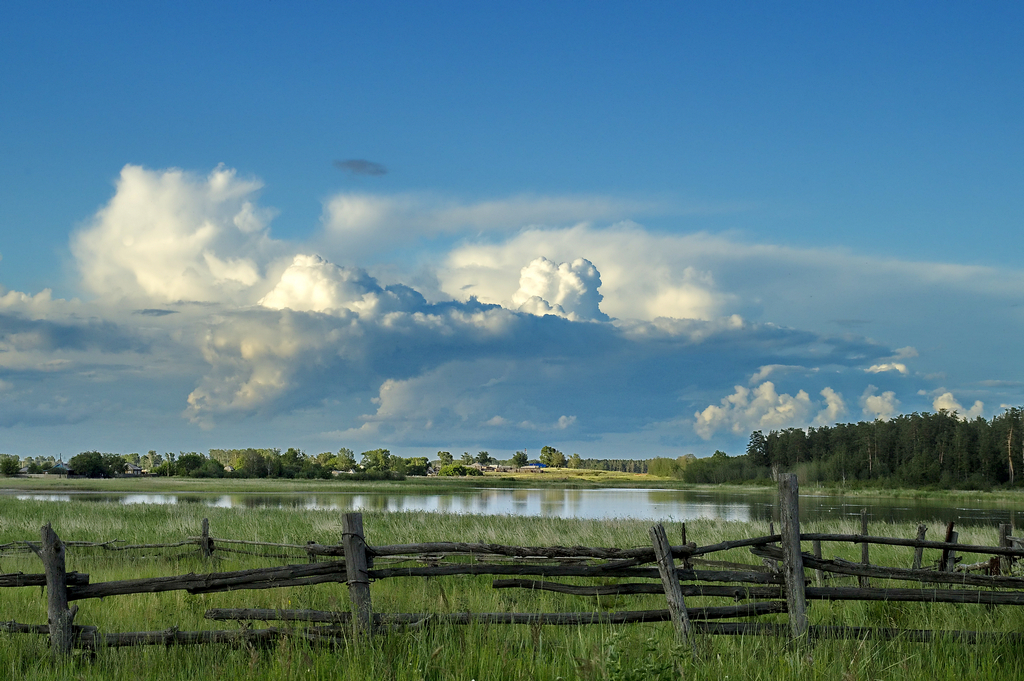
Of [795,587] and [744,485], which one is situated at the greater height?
[795,587]

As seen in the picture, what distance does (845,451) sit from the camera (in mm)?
101438

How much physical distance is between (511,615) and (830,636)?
2.82 meters

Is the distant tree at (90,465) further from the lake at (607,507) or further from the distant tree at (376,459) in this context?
the lake at (607,507)

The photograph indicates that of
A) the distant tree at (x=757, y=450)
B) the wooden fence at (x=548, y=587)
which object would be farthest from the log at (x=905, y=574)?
the distant tree at (x=757, y=450)

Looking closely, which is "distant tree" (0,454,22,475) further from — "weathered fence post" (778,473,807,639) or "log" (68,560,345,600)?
"weathered fence post" (778,473,807,639)

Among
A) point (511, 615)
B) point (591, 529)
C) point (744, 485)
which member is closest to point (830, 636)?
point (511, 615)

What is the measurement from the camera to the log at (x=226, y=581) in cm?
683

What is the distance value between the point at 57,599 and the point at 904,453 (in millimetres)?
105882

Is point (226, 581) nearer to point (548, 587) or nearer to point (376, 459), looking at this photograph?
point (548, 587)

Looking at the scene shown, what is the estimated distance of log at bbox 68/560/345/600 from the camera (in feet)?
22.4

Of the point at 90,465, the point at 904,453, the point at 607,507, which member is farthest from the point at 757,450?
the point at 90,465

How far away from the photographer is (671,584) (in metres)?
6.45

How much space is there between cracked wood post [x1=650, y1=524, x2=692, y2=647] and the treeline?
289ft

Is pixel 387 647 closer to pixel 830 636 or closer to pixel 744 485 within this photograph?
pixel 830 636
